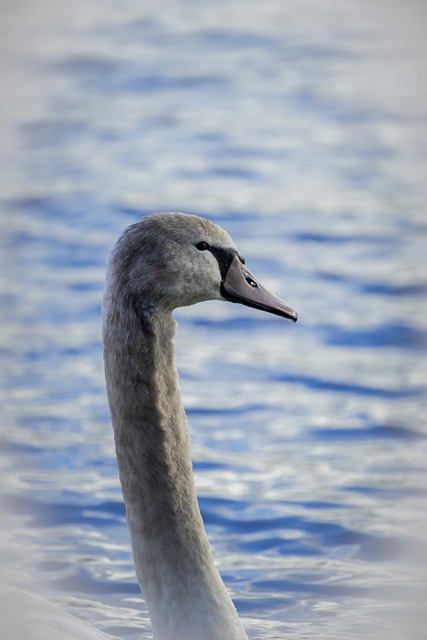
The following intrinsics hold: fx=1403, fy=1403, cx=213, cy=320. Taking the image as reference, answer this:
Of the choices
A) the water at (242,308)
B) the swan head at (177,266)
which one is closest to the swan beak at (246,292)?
the swan head at (177,266)

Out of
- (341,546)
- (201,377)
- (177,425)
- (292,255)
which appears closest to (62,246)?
(292,255)

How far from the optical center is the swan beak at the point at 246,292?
182 inches

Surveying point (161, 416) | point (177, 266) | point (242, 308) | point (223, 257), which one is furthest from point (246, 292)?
point (242, 308)

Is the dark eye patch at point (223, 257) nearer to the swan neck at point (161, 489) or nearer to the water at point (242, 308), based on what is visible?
the swan neck at point (161, 489)

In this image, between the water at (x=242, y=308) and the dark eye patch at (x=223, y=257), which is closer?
the dark eye patch at (x=223, y=257)

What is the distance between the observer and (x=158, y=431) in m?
4.48

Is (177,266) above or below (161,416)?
above

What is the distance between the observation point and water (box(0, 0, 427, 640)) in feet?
20.0

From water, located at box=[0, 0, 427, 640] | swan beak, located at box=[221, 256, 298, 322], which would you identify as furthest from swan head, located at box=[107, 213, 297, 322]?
water, located at box=[0, 0, 427, 640]

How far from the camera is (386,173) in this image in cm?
1112

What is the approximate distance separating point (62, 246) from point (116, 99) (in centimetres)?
320

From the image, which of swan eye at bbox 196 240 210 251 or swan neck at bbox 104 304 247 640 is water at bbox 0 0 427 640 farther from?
swan eye at bbox 196 240 210 251

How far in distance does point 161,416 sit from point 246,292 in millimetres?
513

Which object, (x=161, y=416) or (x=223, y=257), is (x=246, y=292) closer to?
(x=223, y=257)
